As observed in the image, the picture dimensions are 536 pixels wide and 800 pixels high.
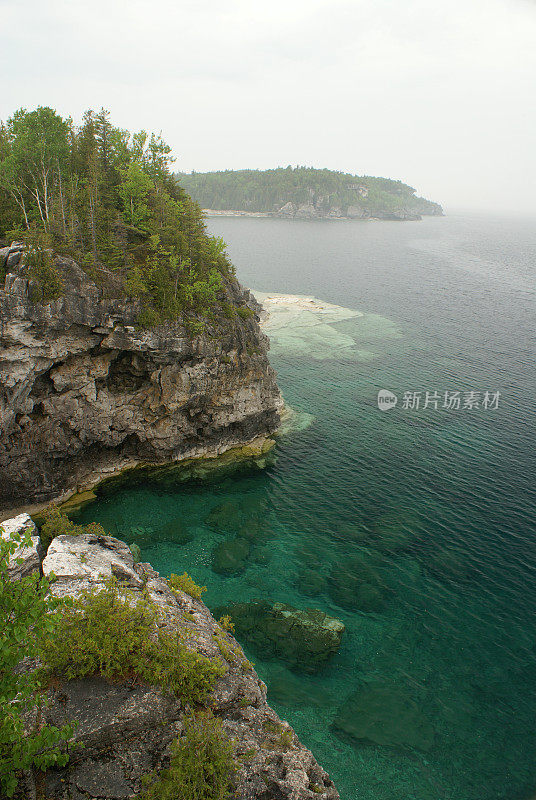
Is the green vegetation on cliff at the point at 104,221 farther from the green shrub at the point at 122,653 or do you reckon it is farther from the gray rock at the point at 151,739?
the gray rock at the point at 151,739

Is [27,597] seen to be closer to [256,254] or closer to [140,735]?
[140,735]

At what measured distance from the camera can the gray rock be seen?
1600 centimetres

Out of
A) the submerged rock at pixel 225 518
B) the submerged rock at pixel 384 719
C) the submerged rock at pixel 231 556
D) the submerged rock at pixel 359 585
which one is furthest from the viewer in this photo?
the submerged rock at pixel 225 518

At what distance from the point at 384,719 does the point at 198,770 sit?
1495 centimetres

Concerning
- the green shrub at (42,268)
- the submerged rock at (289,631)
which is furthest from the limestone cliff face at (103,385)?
the submerged rock at (289,631)

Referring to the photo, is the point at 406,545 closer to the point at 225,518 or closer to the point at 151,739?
the point at 225,518

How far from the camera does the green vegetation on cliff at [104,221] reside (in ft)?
137

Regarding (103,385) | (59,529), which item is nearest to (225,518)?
(59,529)

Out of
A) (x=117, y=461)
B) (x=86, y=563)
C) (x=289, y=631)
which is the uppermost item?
(x=86, y=563)

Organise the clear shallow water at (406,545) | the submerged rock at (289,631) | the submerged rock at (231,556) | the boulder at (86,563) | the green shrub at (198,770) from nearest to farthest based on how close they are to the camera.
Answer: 1. the green shrub at (198,770)
2. the boulder at (86,563)
3. the clear shallow water at (406,545)
4. the submerged rock at (289,631)
5. the submerged rock at (231,556)

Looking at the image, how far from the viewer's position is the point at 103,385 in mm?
43094

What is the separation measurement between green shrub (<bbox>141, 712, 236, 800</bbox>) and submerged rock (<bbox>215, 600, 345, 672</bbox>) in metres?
13.3

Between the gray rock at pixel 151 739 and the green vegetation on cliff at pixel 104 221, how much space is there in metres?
29.8

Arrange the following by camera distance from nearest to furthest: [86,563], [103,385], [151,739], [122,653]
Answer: [151,739] → [122,653] → [86,563] → [103,385]
